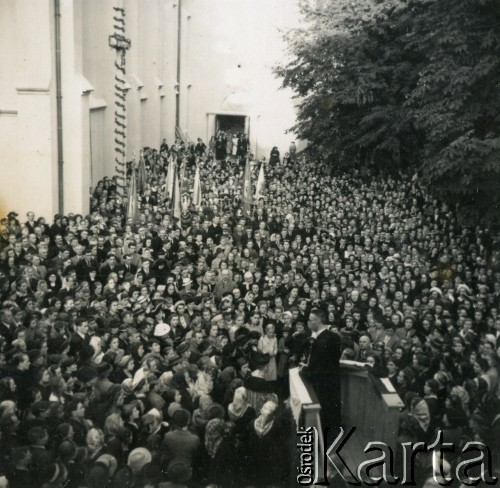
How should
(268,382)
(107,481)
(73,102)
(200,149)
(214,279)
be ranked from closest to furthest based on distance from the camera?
(107,481)
(268,382)
(214,279)
(73,102)
(200,149)

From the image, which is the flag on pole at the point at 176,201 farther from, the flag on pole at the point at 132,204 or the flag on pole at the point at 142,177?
the flag on pole at the point at 142,177

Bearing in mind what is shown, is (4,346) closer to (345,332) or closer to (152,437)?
(152,437)

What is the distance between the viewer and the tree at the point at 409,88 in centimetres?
1583

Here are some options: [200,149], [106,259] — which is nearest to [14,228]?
[106,259]

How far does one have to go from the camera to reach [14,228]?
14.5 m

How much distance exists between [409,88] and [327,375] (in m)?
17.0

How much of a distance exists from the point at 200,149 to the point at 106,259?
1932 cm

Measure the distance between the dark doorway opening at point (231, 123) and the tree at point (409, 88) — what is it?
9.12 meters

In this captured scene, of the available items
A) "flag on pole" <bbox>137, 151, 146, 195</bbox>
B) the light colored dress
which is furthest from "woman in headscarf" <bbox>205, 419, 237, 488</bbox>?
"flag on pole" <bbox>137, 151, 146, 195</bbox>

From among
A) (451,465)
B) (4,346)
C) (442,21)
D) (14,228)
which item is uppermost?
(442,21)

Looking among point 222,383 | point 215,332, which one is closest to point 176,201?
point 215,332

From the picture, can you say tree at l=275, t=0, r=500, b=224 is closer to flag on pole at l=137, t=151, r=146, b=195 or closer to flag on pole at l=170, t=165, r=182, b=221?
flag on pole at l=170, t=165, r=182, b=221

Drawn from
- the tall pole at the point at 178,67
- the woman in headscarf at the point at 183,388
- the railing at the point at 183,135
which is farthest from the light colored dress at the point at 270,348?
the tall pole at the point at 178,67

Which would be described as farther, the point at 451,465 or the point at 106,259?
the point at 106,259
